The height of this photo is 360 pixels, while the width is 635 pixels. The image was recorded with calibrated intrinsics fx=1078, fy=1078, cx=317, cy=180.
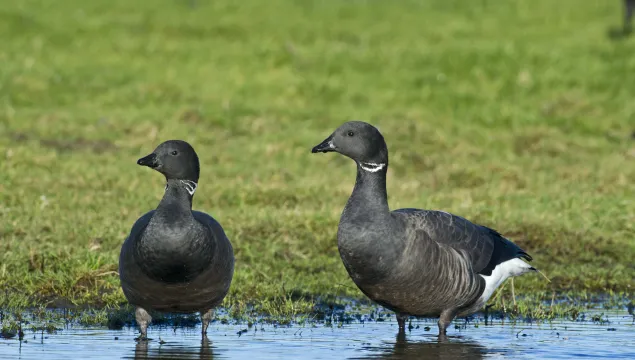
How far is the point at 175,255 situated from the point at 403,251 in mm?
1790

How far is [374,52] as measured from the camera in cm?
2316

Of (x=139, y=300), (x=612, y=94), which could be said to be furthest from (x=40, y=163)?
(x=612, y=94)

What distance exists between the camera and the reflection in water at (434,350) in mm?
8172

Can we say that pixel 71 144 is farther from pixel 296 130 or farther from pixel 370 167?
pixel 370 167

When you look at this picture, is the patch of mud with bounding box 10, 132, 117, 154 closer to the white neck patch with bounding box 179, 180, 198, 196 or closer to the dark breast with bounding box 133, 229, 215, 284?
the white neck patch with bounding box 179, 180, 198, 196

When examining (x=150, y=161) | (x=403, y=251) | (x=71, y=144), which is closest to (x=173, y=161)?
(x=150, y=161)

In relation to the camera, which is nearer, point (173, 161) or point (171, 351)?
point (171, 351)

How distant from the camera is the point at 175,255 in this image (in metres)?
8.02

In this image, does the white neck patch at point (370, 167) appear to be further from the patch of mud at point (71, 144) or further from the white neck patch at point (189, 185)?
the patch of mud at point (71, 144)

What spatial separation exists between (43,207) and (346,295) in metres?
4.29

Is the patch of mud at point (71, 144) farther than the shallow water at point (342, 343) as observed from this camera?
Yes

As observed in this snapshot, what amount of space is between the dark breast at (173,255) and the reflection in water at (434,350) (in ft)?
4.94

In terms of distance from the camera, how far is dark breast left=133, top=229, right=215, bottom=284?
8008 millimetres

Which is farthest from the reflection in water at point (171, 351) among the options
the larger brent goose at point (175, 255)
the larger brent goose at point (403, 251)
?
the larger brent goose at point (403, 251)
